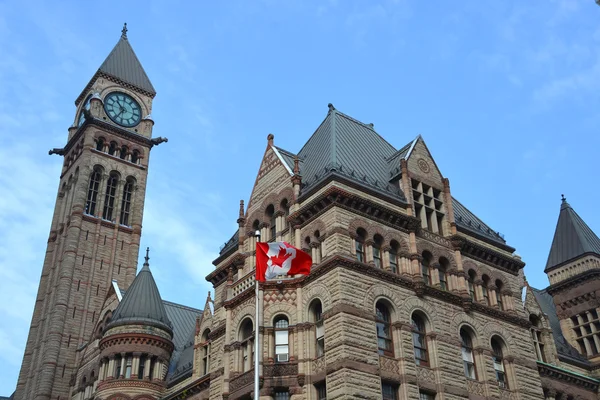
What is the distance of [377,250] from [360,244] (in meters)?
1.09

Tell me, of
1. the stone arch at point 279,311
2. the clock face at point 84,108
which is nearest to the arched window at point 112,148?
the clock face at point 84,108

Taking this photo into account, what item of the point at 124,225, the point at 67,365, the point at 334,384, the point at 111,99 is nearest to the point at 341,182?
the point at 334,384

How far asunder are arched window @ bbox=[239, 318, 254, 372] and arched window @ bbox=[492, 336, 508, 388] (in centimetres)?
1306

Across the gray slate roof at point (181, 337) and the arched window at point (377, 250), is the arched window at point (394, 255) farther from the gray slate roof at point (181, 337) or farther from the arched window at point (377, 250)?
Result: the gray slate roof at point (181, 337)

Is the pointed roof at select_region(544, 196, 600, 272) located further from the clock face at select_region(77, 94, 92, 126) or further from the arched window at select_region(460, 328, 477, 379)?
the clock face at select_region(77, 94, 92, 126)

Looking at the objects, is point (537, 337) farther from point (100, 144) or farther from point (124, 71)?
point (124, 71)

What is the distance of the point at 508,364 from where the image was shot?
39.1 m

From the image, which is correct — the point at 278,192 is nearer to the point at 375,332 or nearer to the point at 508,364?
the point at 375,332

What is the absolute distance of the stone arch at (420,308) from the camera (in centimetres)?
3548

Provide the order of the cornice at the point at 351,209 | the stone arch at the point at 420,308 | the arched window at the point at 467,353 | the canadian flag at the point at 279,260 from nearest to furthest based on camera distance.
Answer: the canadian flag at the point at 279,260, the stone arch at the point at 420,308, the cornice at the point at 351,209, the arched window at the point at 467,353

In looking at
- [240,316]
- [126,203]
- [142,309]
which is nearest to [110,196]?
[126,203]

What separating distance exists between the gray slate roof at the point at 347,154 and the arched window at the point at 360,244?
2.74 m

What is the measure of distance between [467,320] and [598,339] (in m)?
19.7

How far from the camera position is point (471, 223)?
43.4m
